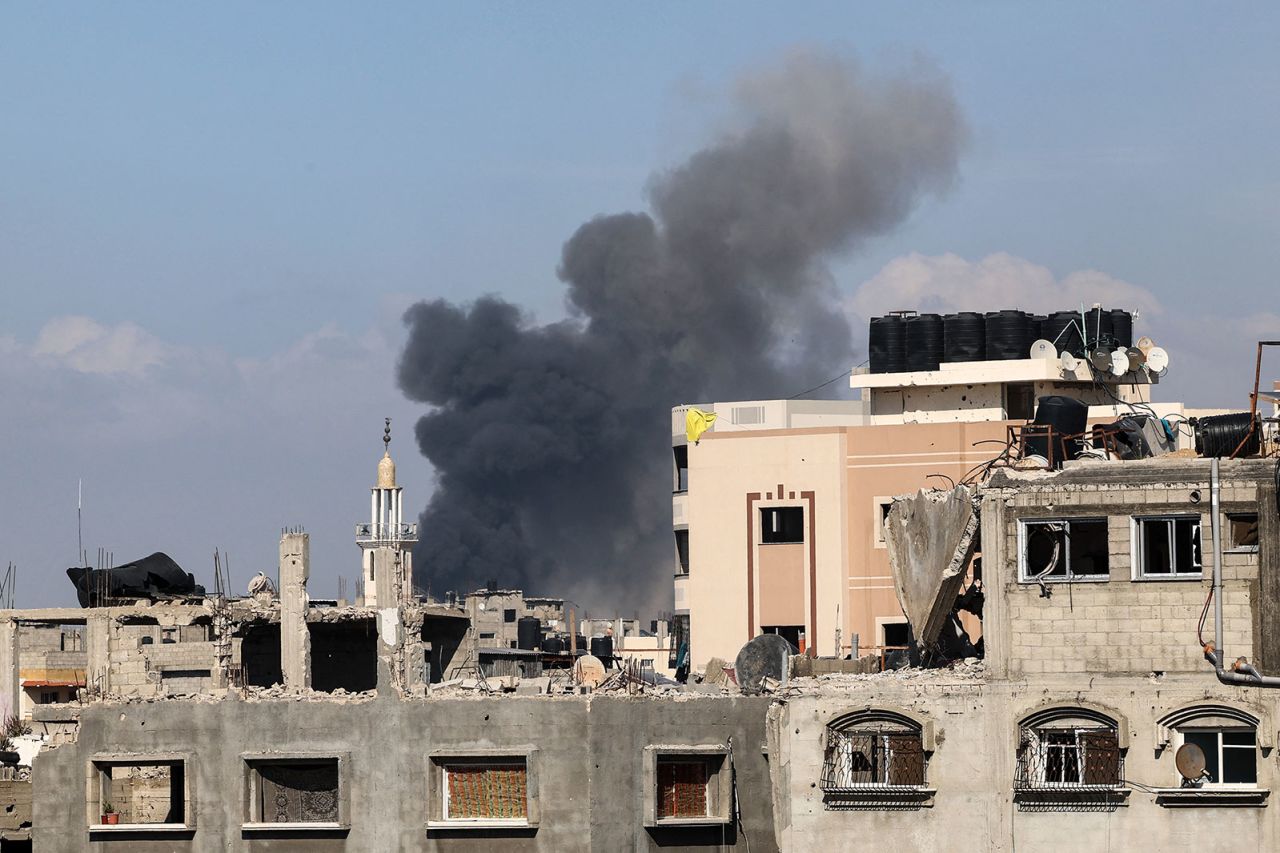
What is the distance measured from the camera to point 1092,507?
34.5 meters

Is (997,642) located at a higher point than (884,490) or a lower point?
lower

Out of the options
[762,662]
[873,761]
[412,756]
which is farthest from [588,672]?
[873,761]

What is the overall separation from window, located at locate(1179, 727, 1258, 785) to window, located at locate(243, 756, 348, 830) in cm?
1571

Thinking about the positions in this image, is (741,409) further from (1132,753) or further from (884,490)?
(1132,753)

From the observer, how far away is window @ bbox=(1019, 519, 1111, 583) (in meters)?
34.8

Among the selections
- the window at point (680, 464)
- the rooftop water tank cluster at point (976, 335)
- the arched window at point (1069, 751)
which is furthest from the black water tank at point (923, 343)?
the arched window at point (1069, 751)

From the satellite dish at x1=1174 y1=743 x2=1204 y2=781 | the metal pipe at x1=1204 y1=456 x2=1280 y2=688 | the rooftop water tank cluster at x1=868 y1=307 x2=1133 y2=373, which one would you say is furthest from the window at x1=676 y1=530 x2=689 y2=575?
the satellite dish at x1=1174 y1=743 x2=1204 y2=781

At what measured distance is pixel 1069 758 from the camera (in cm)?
3447

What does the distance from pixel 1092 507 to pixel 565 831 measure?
37.6ft

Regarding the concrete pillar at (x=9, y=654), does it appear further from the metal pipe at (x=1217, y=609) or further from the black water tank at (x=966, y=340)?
the metal pipe at (x=1217, y=609)

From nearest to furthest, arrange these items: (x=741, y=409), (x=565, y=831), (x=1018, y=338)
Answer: (x=565, y=831) < (x=1018, y=338) < (x=741, y=409)

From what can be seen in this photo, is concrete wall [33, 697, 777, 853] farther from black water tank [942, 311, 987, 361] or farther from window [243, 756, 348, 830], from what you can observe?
black water tank [942, 311, 987, 361]

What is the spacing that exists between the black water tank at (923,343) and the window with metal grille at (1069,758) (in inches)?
1412

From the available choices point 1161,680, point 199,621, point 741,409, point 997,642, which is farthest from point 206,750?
point 741,409
